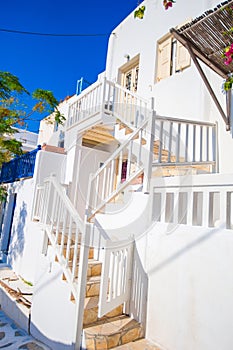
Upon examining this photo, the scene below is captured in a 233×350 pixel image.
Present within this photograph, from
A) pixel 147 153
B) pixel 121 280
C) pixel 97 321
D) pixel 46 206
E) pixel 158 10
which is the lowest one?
pixel 97 321

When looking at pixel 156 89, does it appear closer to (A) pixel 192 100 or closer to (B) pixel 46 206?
(A) pixel 192 100

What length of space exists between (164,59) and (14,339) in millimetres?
7060

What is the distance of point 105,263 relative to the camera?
288cm

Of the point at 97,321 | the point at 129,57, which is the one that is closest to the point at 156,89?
the point at 129,57

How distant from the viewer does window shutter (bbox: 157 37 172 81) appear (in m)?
6.38

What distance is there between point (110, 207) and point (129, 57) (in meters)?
5.97

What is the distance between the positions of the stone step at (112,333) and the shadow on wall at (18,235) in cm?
390

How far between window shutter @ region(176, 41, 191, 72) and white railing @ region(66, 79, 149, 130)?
1.25 m

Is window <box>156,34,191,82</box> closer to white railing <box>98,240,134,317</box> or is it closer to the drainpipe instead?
the drainpipe

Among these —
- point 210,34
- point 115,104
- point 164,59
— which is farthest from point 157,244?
point 164,59

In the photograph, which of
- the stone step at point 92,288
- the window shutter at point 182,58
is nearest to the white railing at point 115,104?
the window shutter at point 182,58

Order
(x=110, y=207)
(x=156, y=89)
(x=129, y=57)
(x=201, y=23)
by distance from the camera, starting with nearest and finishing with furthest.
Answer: (x=201, y=23) → (x=110, y=207) → (x=156, y=89) → (x=129, y=57)

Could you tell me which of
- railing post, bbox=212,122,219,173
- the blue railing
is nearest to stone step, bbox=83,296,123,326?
railing post, bbox=212,122,219,173

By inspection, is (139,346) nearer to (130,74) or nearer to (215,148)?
(215,148)
